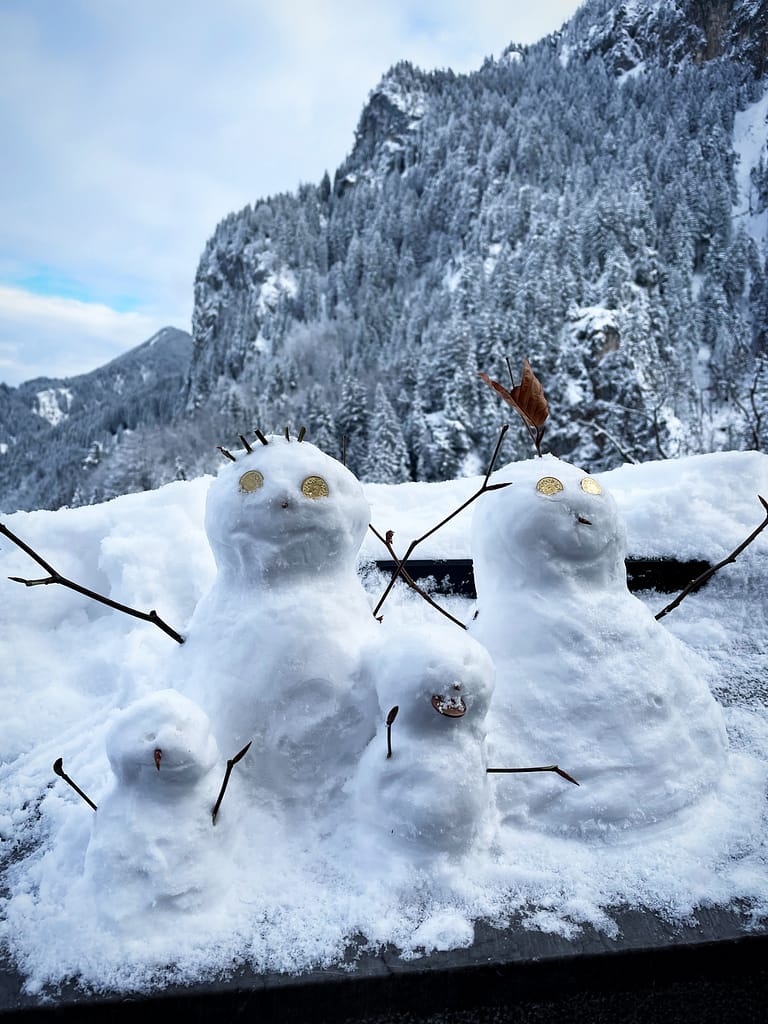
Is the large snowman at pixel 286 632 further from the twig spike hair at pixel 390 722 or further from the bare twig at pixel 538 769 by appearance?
the bare twig at pixel 538 769

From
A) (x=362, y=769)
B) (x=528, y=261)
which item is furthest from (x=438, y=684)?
(x=528, y=261)

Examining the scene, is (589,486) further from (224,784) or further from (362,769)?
(224,784)

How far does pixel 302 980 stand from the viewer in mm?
887

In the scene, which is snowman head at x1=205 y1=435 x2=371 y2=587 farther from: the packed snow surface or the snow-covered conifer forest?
the snow-covered conifer forest

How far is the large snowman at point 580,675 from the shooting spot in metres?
1.18

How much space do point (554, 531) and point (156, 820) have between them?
91cm

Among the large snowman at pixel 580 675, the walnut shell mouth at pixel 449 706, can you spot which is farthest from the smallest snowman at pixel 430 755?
the large snowman at pixel 580 675

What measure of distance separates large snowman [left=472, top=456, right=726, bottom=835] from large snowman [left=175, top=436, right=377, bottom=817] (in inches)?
12.3

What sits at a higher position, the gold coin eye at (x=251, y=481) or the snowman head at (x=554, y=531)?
the gold coin eye at (x=251, y=481)

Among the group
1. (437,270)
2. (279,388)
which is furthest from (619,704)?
(437,270)

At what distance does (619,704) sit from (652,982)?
0.44 m

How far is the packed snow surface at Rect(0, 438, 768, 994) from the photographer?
958mm

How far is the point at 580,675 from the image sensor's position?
1.26 meters

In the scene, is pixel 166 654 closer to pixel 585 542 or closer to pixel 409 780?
pixel 409 780
